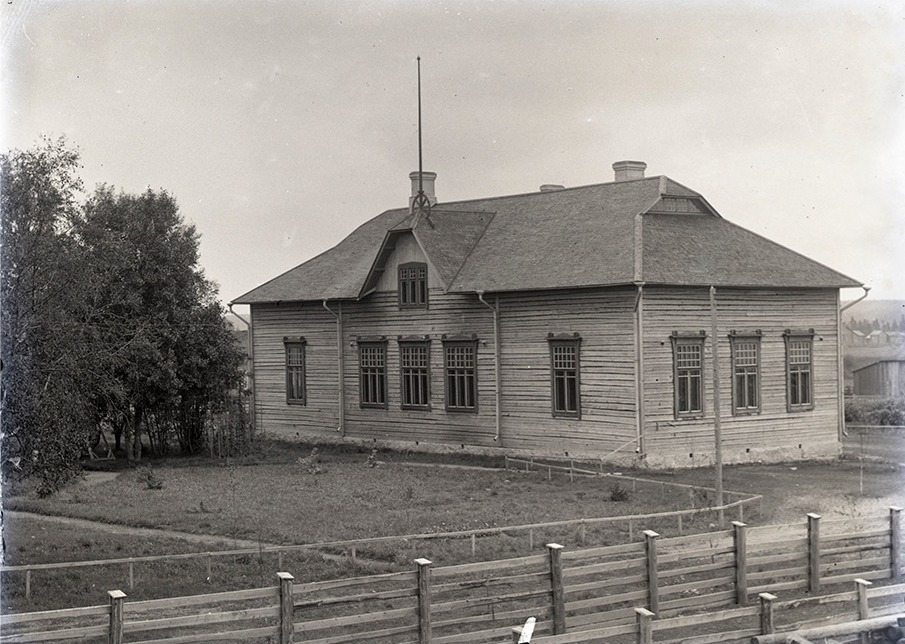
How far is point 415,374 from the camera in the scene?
3809 centimetres

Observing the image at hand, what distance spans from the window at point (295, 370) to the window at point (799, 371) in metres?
18.1

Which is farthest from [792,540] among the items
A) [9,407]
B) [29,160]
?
[29,160]

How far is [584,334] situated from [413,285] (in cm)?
786

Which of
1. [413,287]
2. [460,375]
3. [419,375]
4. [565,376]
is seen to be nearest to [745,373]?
[565,376]

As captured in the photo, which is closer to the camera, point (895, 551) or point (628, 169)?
point (895, 551)

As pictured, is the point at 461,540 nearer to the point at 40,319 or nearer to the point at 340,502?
the point at 340,502

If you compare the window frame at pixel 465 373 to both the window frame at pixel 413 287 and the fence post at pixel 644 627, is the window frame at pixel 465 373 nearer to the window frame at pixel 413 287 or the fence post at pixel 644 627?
the window frame at pixel 413 287

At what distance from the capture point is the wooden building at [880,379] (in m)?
51.1

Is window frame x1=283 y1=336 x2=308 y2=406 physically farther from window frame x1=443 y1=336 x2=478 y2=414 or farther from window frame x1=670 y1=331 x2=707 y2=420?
window frame x1=670 y1=331 x2=707 y2=420

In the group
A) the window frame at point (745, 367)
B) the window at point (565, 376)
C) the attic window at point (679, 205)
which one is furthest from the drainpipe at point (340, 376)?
the window frame at point (745, 367)

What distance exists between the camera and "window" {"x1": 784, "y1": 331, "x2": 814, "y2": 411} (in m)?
34.0

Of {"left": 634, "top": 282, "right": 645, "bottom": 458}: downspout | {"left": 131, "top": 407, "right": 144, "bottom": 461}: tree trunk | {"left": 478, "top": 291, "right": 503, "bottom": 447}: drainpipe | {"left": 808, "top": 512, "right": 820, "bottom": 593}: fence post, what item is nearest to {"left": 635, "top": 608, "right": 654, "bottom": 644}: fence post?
{"left": 808, "top": 512, "right": 820, "bottom": 593}: fence post

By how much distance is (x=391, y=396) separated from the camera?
38.8m

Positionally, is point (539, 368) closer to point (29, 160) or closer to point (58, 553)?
point (58, 553)
